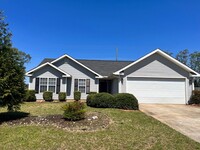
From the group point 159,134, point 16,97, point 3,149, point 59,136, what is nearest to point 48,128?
point 59,136

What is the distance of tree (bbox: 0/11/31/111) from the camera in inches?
346

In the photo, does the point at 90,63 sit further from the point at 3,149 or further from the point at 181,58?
the point at 181,58

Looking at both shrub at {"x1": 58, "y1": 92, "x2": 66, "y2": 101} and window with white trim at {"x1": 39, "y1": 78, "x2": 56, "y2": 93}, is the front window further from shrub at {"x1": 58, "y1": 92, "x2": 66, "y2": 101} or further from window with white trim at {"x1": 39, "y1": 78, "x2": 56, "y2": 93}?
window with white trim at {"x1": 39, "y1": 78, "x2": 56, "y2": 93}

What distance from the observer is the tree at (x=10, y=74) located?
28.8 feet

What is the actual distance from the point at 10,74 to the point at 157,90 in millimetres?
13268

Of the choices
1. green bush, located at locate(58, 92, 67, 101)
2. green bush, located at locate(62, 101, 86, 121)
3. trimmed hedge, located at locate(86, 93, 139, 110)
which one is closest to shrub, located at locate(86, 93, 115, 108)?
trimmed hedge, located at locate(86, 93, 139, 110)

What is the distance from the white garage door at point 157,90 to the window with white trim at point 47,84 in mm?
8002

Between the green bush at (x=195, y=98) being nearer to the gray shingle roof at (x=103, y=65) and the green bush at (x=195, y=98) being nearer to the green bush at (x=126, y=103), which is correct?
the green bush at (x=126, y=103)

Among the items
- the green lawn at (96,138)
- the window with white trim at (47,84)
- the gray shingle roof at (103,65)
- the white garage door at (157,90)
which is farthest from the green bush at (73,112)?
the gray shingle roof at (103,65)

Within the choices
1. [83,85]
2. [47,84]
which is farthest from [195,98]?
[47,84]

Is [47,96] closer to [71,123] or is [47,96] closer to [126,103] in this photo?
[126,103]

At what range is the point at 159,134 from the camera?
7.38m

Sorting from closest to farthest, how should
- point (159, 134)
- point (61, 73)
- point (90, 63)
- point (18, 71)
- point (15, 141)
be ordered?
point (15, 141), point (159, 134), point (18, 71), point (61, 73), point (90, 63)

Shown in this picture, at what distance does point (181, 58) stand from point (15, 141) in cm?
5727
